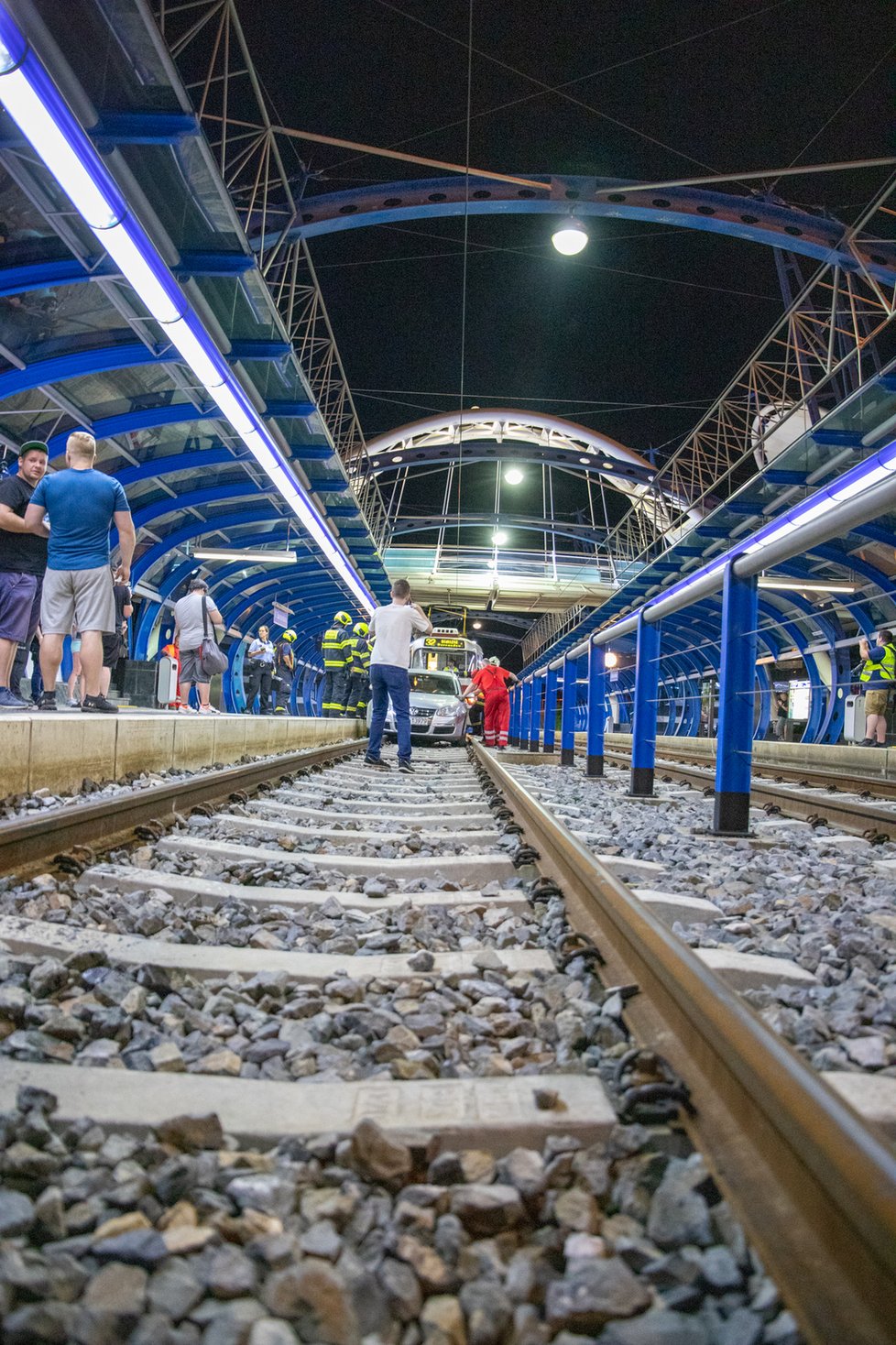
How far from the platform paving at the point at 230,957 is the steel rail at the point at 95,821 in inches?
28.2

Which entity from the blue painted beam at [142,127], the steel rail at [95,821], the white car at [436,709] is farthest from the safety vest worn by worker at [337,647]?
the steel rail at [95,821]

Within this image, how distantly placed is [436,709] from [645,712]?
42.3 feet

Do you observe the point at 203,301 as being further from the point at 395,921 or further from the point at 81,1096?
the point at 81,1096

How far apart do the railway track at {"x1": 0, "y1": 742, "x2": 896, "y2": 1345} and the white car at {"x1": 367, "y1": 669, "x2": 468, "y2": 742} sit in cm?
1652

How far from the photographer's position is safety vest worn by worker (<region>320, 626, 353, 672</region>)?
17156 mm

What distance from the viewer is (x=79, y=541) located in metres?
6.85

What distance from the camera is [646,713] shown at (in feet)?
23.5

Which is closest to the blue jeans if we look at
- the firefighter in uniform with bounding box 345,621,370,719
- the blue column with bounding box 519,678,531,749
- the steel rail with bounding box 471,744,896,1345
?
the firefighter in uniform with bounding box 345,621,370,719

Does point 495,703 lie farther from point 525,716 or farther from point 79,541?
point 79,541

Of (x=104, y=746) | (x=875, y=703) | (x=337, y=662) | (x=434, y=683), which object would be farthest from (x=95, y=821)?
(x=434, y=683)

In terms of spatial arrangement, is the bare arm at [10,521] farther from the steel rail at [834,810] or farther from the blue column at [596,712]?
the steel rail at [834,810]

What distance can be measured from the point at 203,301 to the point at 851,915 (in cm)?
885

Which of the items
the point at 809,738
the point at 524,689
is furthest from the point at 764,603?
the point at 524,689

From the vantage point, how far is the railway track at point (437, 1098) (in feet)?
3.36
